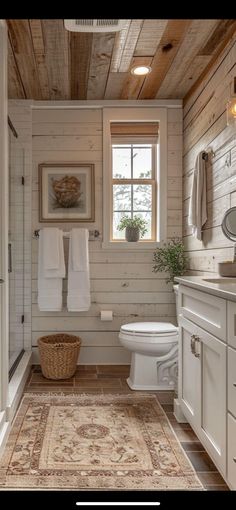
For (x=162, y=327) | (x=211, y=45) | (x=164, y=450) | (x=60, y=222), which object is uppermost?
(x=211, y=45)

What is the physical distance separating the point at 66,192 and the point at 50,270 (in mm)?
676

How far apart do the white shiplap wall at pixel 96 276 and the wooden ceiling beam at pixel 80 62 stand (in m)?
0.26

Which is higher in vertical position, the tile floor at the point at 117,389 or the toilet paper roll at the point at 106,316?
the toilet paper roll at the point at 106,316

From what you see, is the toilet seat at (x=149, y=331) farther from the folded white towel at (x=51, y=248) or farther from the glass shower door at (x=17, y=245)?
the glass shower door at (x=17, y=245)

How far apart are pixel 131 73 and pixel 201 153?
0.78m

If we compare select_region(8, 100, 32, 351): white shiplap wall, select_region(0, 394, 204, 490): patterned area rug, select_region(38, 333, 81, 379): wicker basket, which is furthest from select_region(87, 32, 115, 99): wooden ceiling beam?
select_region(0, 394, 204, 490): patterned area rug

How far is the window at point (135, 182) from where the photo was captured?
339 cm

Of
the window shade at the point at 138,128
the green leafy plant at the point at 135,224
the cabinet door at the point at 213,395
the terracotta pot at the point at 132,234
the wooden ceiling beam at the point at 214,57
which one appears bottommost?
the cabinet door at the point at 213,395

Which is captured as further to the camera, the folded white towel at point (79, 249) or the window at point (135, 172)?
the window at point (135, 172)

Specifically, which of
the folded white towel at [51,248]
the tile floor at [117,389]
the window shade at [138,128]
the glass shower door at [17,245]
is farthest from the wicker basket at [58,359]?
the window shade at [138,128]
